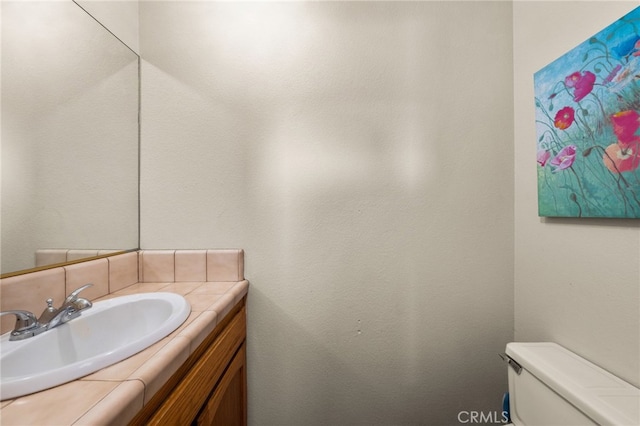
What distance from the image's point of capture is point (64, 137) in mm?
811

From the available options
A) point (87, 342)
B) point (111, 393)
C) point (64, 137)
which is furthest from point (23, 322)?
point (64, 137)

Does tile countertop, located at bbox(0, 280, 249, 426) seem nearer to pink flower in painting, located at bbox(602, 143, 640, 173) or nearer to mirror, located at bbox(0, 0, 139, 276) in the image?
mirror, located at bbox(0, 0, 139, 276)

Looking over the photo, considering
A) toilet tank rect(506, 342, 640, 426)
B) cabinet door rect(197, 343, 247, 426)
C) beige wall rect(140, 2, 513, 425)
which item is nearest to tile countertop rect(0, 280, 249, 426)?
cabinet door rect(197, 343, 247, 426)

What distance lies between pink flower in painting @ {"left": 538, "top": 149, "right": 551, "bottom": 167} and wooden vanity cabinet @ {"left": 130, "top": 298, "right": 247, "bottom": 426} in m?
1.34

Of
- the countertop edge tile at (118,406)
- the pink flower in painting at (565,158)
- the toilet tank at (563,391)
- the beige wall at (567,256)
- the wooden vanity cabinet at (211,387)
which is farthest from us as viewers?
the pink flower in painting at (565,158)

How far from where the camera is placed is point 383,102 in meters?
1.10

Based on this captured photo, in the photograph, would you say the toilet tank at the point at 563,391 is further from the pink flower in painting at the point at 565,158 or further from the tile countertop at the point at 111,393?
the tile countertop at the point at 111,393

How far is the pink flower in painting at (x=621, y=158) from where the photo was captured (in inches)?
26.7

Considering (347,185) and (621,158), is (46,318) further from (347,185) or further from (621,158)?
(621,158)

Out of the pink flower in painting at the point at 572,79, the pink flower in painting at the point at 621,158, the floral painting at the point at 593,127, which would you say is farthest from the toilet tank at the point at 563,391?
the pink flower in painting at the point at 572,79

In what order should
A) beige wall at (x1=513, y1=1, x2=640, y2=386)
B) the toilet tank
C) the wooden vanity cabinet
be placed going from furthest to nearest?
beige wall at (x1=513, y1=1, x2=640, y2=386) → the toilet tank → the wooden vanity cabinet

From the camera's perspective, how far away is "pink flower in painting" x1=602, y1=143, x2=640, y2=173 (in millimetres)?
679

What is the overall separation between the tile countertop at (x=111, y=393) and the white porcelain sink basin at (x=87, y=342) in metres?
0.02

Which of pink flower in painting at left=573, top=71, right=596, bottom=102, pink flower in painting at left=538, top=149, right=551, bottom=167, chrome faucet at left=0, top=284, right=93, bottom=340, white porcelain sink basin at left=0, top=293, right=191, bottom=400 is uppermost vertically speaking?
pink flower in painting at left=573, top=71, right=596, bottom=102
